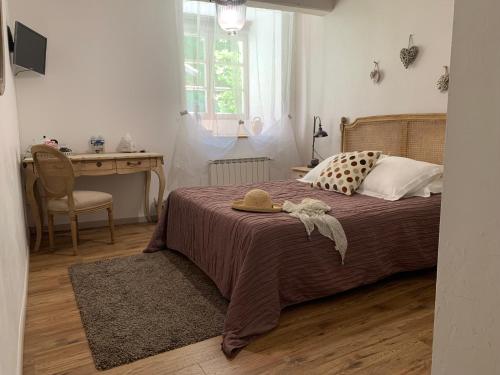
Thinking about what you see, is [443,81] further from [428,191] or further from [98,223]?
[98,223]

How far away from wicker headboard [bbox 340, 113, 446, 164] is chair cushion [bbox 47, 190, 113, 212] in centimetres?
253

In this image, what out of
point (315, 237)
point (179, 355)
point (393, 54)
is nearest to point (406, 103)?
point (393, 54)

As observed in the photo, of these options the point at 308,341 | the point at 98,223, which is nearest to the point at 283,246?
the point at 308,341

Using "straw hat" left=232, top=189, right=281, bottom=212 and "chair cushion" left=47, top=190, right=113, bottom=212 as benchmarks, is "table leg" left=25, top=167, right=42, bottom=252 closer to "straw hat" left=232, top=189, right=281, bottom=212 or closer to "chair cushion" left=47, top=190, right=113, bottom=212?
"chair cushion" left=47, top=190, right=113, bottom=212

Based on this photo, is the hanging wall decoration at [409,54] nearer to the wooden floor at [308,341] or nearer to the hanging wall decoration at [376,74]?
the hanging wall decoration at [376,74]

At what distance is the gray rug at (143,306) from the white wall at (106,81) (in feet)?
4.88

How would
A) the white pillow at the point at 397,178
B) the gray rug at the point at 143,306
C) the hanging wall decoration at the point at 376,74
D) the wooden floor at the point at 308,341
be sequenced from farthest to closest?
the hanging wall decoration at the point at 376,74 < the white pillow at the point at 397,178 < the gray rug at the point at 143,306 < the wooden floor at the point at 308,341

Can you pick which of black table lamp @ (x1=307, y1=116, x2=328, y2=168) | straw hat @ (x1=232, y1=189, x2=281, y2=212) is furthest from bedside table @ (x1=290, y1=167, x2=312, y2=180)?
straw hat @ (x1=232, y1=189, x2=281, y2=212)

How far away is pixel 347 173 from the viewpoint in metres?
2.99

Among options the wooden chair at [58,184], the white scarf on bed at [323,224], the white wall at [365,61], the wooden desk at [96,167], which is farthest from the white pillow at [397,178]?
the wooden chair at [58,184]

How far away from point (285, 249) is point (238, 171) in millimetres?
2605

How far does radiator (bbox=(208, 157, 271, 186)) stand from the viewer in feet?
14.4

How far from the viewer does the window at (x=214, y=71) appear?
4086mm

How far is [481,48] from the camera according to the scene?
654mm
